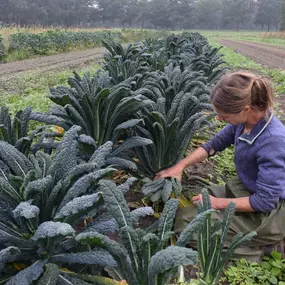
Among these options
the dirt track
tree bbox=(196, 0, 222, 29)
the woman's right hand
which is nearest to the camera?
the woman's right hand

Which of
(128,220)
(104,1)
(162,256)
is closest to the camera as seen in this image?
(162,256)

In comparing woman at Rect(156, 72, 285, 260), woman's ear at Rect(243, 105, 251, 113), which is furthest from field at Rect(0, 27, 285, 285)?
woman's ear at Rect(243, 105, 251, 113)

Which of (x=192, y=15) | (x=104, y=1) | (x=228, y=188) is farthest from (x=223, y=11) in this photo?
(x=228, y=188)

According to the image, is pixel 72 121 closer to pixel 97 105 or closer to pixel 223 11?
pixel 97 105

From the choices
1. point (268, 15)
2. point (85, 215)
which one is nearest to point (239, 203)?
point (85, 215)

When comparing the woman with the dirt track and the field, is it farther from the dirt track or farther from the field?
the dirt track

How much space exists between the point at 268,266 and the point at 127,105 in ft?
4.78

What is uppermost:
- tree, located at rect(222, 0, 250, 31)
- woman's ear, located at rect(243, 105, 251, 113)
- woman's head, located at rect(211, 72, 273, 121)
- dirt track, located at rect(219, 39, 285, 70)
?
tree, located at rect(222, 0, 250, 31)

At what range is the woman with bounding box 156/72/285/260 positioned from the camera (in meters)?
2.20

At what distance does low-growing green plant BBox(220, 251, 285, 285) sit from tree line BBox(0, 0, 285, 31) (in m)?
72.6

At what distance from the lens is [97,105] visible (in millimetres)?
2535

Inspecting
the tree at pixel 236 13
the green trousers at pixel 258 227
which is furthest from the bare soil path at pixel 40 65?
the tree at pixel 236 13

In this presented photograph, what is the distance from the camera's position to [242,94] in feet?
7.18

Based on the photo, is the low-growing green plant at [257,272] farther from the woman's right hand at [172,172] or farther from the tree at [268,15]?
the tree at [268,15]
